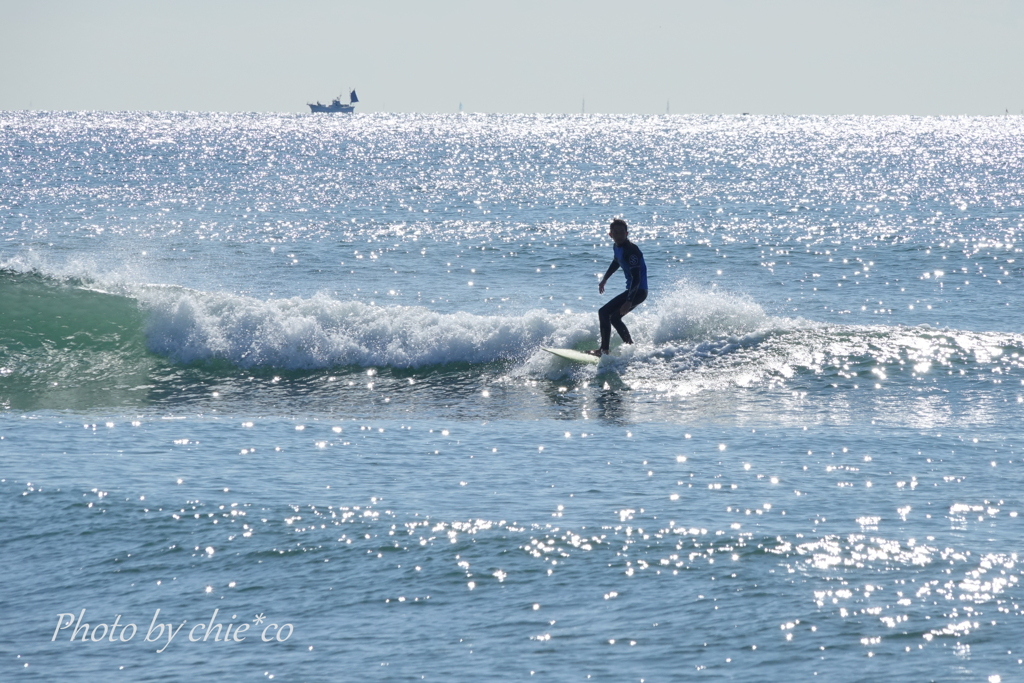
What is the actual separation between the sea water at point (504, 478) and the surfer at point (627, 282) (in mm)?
497

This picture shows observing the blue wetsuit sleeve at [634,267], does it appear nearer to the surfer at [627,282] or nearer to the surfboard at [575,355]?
the surfer at [627,282]

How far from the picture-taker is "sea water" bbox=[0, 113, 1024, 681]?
5914 mm

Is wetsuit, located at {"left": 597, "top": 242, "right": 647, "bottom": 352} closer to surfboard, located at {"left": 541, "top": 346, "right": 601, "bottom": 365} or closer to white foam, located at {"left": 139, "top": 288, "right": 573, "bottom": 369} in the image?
surfboard, located at {"left": 541, "top": 346, "right": 601, "bottom": 365}

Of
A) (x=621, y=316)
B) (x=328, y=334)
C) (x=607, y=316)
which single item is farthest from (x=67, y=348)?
(x=621, y=316)

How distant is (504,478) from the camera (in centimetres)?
892

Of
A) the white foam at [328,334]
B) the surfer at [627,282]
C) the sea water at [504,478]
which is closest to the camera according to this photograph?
the sea water at [504,478]

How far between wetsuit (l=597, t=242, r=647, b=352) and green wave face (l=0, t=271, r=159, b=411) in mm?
6187

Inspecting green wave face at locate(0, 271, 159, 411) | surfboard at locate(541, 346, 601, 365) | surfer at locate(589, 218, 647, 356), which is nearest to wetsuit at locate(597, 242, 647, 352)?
surfer at locate(589, 218, 647, 356)

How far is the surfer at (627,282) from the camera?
13398 mm

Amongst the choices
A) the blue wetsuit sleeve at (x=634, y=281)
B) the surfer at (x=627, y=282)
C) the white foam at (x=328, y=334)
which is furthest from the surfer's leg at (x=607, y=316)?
the white foam at (x=328, y=334)

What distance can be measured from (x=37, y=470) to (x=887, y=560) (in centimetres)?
707

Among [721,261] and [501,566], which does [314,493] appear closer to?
[501,566]

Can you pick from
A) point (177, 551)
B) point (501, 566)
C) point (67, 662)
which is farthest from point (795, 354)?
point (67, 662)

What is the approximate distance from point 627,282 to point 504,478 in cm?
527
